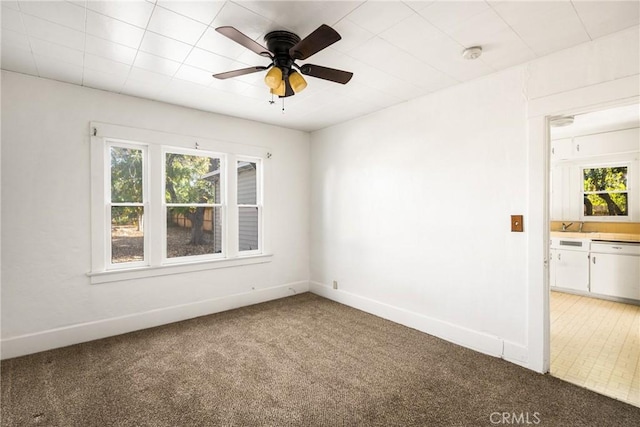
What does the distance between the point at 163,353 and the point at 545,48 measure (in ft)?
14.1

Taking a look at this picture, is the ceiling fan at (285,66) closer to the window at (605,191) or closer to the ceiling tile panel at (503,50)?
the ceiling tile panel at (503,50)

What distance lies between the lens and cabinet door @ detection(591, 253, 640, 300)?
4383 mm

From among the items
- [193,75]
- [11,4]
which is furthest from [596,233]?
[11,4]

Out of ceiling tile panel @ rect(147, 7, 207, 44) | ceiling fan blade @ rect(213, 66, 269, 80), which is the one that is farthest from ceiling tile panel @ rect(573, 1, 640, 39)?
ceiling tile panel @ rect(147, 7, 207, 44)

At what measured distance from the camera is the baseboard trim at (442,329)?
282 cm

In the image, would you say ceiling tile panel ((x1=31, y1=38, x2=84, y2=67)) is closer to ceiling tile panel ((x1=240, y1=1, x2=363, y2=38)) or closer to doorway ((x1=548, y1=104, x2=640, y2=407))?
ceiling tile panel ((x1=240, y1=1, x2=363, y2=38))

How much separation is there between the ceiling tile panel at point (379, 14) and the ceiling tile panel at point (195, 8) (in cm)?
87

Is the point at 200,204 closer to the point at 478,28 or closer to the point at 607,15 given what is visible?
the point at 478,28

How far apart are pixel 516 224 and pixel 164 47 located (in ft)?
11.0

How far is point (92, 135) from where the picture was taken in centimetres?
328

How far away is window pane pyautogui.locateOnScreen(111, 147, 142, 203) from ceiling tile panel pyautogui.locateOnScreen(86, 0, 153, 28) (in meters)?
1.89

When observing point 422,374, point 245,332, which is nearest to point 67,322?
point 245,332

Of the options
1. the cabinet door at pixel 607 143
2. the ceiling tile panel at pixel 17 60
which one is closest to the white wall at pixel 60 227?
the ceiling tile panel at pixel 17 60

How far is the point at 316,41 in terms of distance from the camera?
6.20 ft
